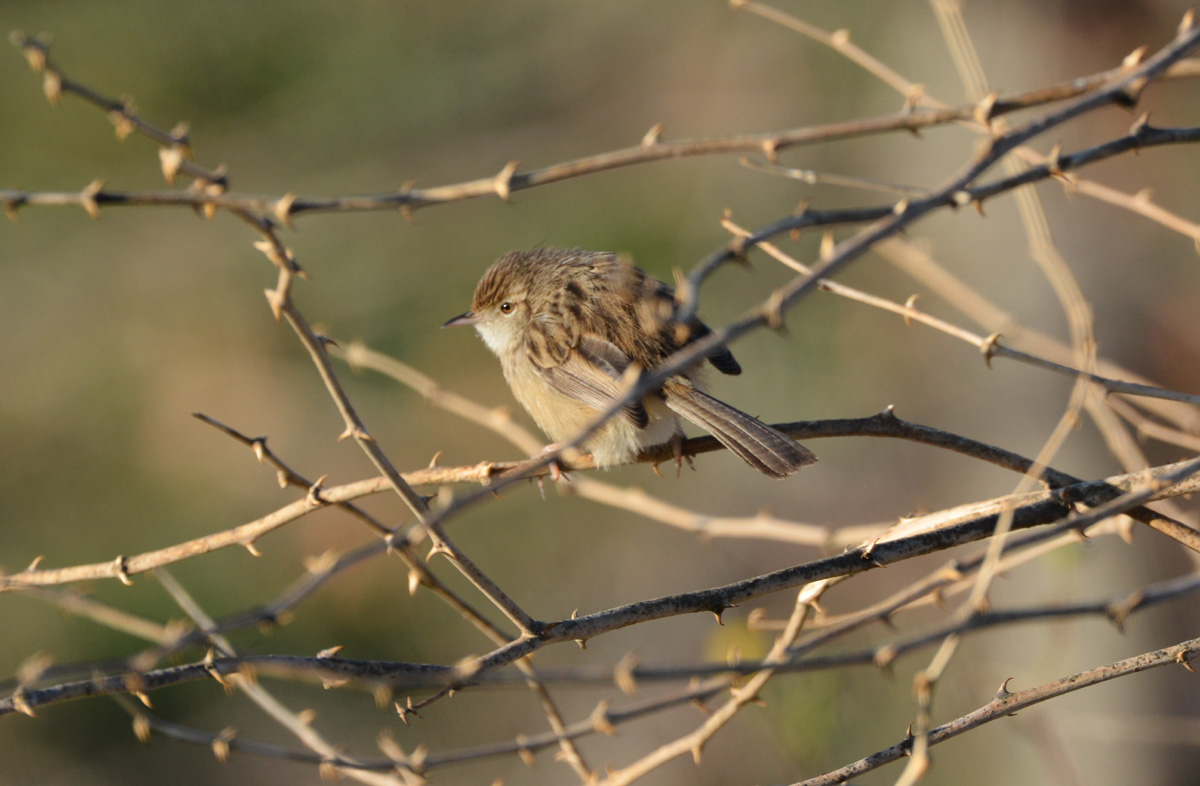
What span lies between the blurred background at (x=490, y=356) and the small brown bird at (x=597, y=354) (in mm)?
1240

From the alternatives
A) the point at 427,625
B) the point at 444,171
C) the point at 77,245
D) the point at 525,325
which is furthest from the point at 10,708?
the point at 77,245

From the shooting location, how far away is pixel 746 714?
7.94 metres

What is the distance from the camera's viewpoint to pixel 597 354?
4891 mm

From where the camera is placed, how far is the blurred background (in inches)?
324

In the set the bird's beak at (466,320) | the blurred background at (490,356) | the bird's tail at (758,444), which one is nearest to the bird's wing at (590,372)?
the bird's tail at (758,444)

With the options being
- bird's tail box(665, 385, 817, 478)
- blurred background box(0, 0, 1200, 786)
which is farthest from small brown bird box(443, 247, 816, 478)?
blurred background box(0, 0, 1200, 786)

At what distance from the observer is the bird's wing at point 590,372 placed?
4.77 meters

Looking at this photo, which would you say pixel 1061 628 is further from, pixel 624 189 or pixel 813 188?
pixel 624 189

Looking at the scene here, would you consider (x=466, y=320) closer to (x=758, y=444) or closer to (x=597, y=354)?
(x=597, y=354)

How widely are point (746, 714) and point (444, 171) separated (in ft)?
27.5

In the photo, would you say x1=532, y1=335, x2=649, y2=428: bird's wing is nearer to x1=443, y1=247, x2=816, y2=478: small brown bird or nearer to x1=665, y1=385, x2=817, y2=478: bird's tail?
x1=443, y1=247, x2=816, y2=478: small brown bird

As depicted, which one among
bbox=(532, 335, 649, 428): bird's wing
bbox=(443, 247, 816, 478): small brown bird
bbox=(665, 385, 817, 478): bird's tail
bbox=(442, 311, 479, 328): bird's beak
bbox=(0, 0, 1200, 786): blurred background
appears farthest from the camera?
bbox=(0, 0, 1200, 786): blurred background

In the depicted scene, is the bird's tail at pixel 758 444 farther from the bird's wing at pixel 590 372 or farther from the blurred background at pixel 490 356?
the blurred background at pixel 490 356

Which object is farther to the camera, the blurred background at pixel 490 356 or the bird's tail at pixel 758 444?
the blurred background at pixel 490 356
